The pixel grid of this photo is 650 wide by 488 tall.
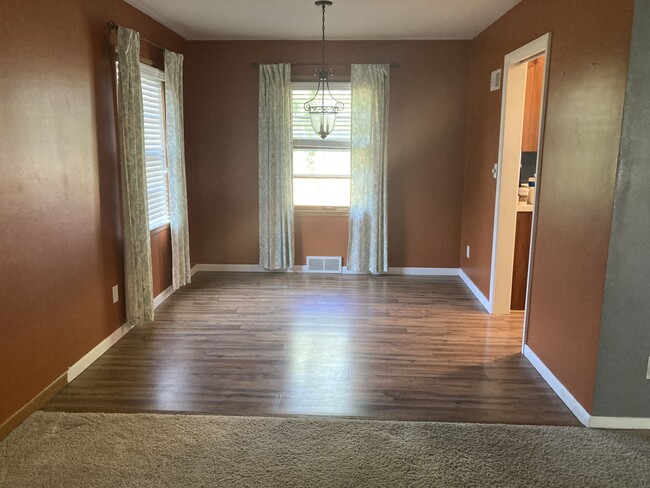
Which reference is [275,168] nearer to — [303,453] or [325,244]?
[325,244]

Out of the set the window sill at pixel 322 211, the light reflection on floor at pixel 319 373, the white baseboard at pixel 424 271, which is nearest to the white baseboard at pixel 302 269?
the white baseboard at pixel 424 271

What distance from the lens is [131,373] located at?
3.60 metres

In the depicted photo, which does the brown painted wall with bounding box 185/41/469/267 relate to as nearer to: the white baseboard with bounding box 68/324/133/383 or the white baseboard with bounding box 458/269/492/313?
the white baseboard with bounding box 458/269/492/313

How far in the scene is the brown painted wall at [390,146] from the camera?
5.93 meters

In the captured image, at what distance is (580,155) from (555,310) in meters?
1.01

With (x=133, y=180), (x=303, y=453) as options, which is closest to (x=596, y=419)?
(x=303, y=453)

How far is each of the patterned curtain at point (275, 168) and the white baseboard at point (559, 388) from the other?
3151 millimetres

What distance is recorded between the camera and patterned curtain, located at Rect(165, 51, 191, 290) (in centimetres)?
507

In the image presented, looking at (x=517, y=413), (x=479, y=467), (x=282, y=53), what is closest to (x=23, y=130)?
(x=479, y=467)

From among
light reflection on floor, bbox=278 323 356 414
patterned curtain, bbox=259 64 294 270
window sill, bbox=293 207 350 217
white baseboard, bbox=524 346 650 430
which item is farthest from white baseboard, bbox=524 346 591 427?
Answer: patterned curtain, bbox=259 64 294 270

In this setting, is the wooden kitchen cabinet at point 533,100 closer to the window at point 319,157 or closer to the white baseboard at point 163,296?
the window at point 319,157

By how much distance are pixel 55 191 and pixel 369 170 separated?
139 inches

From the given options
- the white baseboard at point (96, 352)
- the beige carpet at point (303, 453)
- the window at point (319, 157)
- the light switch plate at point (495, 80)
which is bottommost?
the beige carpet at point (303, 453)

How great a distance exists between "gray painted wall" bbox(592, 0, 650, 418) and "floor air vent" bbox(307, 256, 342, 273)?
3.78 meters
